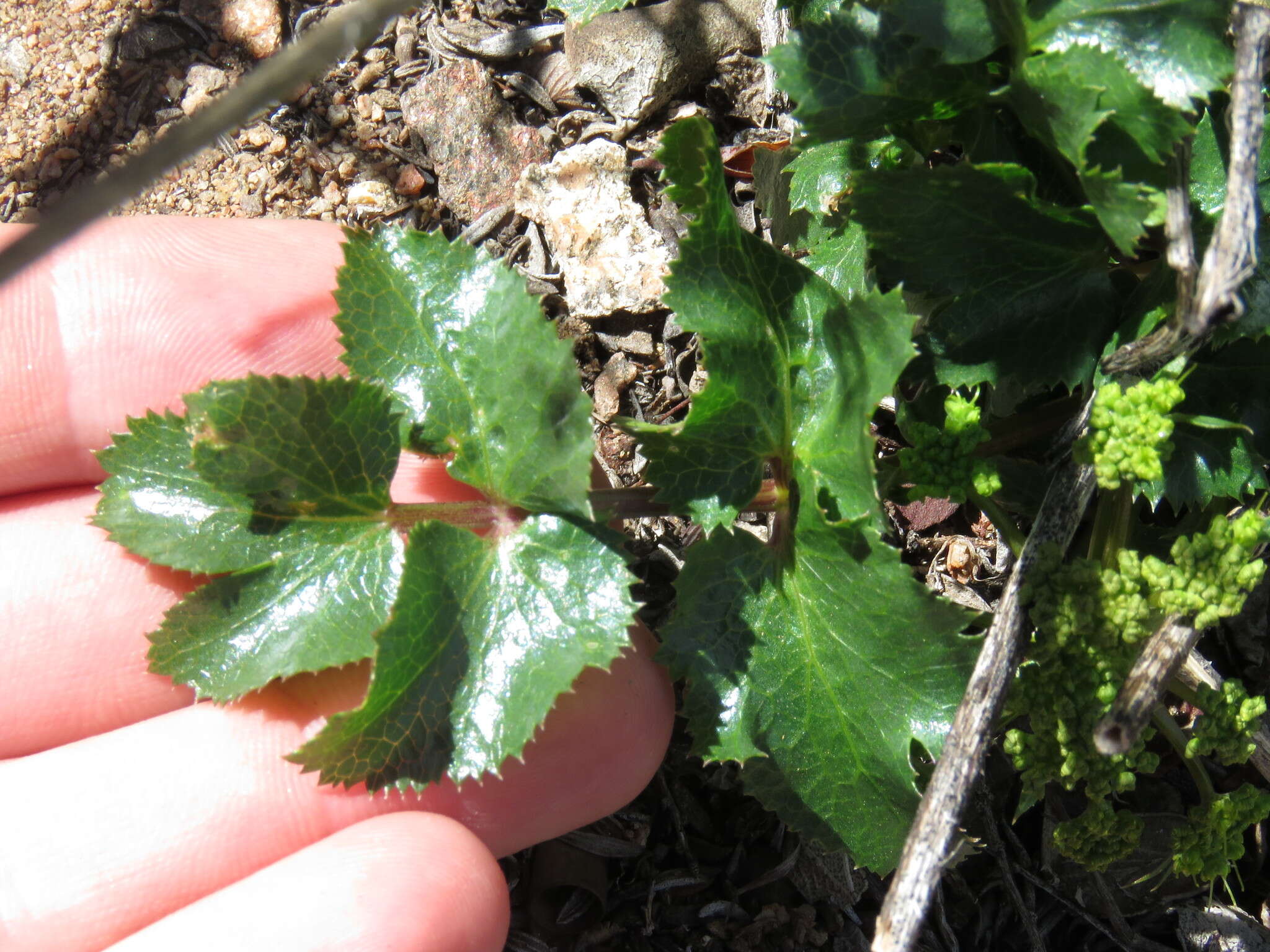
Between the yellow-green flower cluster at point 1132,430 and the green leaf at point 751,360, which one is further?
the green leaf at point 751,360

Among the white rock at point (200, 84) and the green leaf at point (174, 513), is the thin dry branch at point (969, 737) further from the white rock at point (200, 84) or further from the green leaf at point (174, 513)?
the white rock at point (200, 84)

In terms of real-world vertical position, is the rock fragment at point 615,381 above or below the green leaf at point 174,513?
below

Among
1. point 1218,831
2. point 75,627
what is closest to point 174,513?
point 75,627

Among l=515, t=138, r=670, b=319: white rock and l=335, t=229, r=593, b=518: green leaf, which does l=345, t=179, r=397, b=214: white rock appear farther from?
l=335, t=229, r=593, b=518: green leaf

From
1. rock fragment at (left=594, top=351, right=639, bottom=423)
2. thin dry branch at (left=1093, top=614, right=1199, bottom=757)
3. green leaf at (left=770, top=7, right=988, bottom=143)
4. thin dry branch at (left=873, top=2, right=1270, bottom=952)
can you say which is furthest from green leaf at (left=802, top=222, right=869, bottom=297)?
thin dry branch at (left=1093, top=614, right=1199, bottom=757)

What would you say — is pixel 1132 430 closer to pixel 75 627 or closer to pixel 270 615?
pixel 270 615

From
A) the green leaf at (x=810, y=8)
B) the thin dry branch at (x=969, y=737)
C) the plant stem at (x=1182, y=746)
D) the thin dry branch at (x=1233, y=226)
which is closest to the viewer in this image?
the thin dry branch at (x=1233, y=226)

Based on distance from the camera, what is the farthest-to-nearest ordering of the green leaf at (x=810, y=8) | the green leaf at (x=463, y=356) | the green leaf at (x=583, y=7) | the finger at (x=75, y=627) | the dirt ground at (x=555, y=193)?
the dirt ground at (x=555, y=193), the green leaf at (x=583, y=7), the finger at (x=75, y=627), the green leaf at (x=810, y=8), the green leaf at (x=463, y=356)

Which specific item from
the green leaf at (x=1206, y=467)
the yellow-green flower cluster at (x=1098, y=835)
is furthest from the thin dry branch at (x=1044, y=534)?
the yellow-green flower cluster at (x=1098, y=835)
